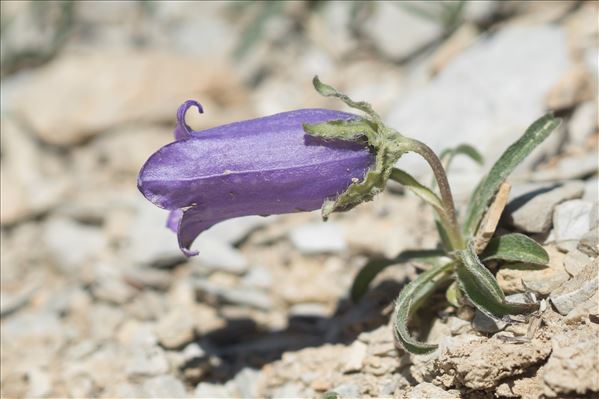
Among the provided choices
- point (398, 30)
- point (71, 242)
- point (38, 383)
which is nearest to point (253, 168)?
point (38, 383)

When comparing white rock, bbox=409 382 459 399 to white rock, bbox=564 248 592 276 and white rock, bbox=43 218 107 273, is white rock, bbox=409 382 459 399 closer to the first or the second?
white rock, bbox=564 248 592 276

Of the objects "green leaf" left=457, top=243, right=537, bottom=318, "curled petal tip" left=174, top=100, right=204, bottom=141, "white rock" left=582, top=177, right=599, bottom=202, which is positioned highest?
"curled petal tip" left=174, top=100, right=204, bottom=141

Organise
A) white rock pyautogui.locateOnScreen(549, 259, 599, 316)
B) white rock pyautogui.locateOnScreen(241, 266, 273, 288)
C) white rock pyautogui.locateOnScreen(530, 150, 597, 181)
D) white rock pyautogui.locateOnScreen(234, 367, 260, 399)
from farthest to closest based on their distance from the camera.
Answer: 1. white rock pyautogui.locateOnScreen(241, 266, 273, 288)
2. white rock pyautogui.locateOnScreen(530, 150, 597, 181)
3. white rock pyautogui.locateOnScreen(234, 367, 260, 399)
4. white rock pyautogui.locateOnScreen(549, 259, 599, 316)

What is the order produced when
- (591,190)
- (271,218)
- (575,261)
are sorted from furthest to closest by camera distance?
1. (271,218)
2. (591,190)
3. (575,261)

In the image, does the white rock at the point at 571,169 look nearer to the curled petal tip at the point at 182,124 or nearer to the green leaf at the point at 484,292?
the green leaf at the point at 484,292

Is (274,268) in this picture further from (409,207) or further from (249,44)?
(249,44)

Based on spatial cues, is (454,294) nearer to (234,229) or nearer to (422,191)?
(422,191)

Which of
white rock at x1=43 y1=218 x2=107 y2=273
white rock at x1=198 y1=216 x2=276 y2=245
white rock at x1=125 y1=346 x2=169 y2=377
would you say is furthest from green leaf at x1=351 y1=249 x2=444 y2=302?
white rock at x1=43 y1=218 x2=107 y2=273
